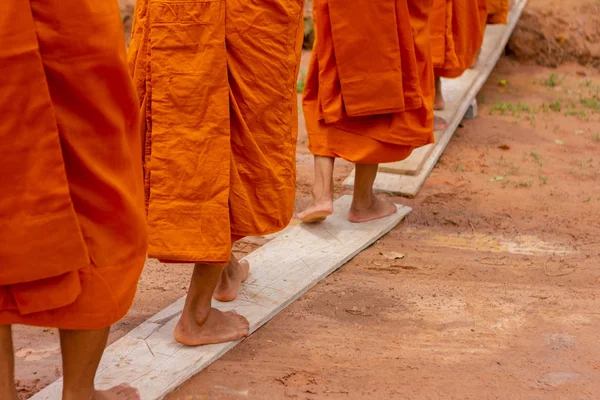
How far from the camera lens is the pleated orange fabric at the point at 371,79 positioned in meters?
3.90

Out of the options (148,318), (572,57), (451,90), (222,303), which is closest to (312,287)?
(222,303)

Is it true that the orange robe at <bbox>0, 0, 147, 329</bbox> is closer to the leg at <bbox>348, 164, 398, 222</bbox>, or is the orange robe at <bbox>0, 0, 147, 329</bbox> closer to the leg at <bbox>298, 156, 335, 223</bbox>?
the leg at <bbox>298, 156, 335, 223</bbox>

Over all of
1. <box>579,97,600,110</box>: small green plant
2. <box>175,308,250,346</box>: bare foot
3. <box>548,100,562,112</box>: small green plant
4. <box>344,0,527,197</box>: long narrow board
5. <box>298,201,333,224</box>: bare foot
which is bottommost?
<box>579,97,600,110</box>: small green plant

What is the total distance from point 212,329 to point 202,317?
0.07 m

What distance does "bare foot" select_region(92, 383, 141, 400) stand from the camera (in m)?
2.62

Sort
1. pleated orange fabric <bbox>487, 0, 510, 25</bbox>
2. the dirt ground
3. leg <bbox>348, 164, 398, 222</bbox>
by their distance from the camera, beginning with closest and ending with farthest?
the dirt ground, leg <bbox>348, 164, 398, 222</bbox>, pleated orange fabric <bbox>487, 0, 510, 25</bbox>

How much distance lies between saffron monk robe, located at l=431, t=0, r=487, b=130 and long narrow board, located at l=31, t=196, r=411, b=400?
1.35m

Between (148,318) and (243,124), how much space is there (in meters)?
0.91

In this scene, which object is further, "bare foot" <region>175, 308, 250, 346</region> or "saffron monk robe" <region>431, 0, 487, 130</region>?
"saffron monk robe" <region>431, 0, 487, 130</region>

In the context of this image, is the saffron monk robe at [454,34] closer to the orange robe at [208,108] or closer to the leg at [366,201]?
the leg at [366,201]

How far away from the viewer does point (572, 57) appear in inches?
314

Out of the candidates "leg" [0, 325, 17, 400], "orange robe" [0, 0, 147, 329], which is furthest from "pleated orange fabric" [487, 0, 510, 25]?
"leg" [0, 325, 17, 400]

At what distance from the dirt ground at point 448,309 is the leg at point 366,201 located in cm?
14

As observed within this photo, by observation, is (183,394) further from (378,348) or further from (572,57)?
(572,57)
